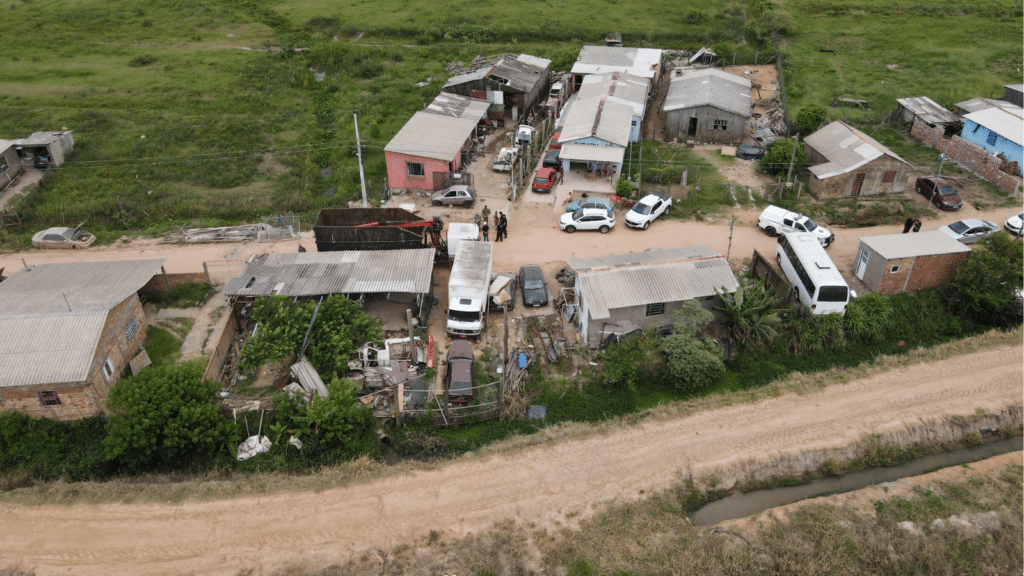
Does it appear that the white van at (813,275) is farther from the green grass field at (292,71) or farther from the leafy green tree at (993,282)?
the green grass field at (292,71)

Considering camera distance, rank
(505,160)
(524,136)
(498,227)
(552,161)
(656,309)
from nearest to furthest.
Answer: (656,309), (498,227), (552,161), (505,160), (524,136)

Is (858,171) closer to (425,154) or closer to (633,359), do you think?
(633,359)

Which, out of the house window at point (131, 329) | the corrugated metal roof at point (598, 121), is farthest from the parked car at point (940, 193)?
the house window at point (131, 329)

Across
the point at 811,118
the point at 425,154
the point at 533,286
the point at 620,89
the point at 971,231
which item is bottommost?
the point at 533,286

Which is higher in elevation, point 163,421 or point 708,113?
point 708,113

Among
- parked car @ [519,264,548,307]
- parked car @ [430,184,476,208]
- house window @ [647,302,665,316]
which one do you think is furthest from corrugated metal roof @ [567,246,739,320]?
parked car @ [430,184,476,208]

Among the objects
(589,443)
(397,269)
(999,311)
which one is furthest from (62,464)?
(999,311)

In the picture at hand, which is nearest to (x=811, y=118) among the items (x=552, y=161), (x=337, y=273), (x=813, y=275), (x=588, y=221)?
(x=552, y=161)
